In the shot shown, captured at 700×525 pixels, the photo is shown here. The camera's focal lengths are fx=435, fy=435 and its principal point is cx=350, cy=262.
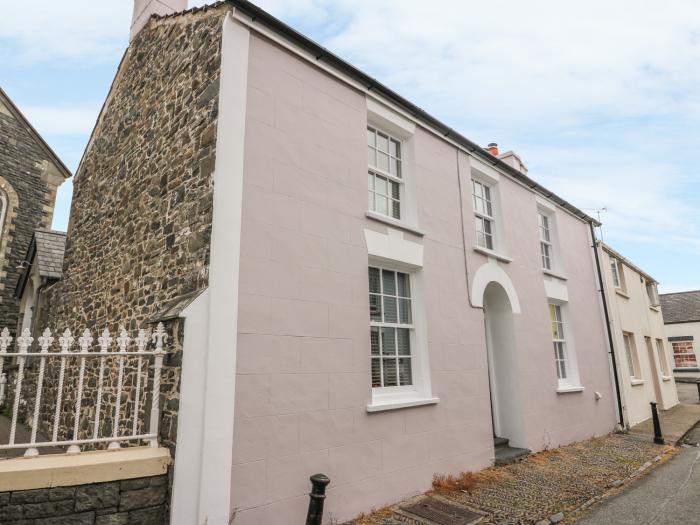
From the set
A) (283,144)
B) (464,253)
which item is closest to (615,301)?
(464,253)

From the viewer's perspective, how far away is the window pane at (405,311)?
693cm

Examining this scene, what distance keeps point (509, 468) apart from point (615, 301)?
8375 mm

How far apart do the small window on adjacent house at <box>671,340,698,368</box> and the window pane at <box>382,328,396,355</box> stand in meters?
31.9

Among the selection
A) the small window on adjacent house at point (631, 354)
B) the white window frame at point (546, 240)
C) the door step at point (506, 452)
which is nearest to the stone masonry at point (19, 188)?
the door step at point (506, 452)

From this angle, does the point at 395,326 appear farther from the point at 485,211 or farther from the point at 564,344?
the point at 564,344

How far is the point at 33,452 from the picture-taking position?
4016 mm

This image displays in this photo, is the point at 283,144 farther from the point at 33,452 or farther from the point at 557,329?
the point at 557,329

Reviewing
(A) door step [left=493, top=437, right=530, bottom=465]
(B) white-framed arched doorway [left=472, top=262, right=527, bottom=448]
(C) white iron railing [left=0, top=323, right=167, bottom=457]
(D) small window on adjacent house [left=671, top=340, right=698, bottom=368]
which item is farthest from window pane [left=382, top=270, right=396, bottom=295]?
(D) small window on adjacent house [left=671, top=340, right=698, bottom=368]

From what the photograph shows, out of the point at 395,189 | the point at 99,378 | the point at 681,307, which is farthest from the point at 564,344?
the point at 681,307

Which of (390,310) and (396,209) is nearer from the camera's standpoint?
(390,310)

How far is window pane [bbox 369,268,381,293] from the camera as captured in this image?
260 inches

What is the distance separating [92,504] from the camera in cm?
401

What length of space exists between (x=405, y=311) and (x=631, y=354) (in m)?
11.8

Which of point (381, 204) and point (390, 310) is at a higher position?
point (381, 204)
